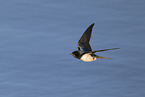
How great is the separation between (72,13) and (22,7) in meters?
2.18

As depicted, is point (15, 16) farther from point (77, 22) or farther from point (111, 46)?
point (111, 46)

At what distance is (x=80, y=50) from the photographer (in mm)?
15258

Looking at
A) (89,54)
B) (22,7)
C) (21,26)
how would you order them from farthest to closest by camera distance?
1. (22,7)
2. (21,26)
3. (89,54)

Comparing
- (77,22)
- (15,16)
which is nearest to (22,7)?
(15,16)

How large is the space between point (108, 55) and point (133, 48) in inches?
37.1

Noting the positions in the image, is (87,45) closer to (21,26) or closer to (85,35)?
(85,35)

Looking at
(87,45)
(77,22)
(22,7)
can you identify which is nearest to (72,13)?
(77,22)

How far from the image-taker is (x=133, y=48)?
65.8 feet

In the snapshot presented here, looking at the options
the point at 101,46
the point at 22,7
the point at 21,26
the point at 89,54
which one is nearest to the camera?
the point at 89,54

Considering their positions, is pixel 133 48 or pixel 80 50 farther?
pixel 133 48

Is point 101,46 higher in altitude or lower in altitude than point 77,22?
lower

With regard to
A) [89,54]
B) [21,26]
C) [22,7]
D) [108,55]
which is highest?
[22,7]

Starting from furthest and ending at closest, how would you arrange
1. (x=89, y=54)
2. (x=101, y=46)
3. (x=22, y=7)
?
(x=22, y=7)
(x=101, y=46)
(x=89, y=54)

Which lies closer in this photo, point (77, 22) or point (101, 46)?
point (101, 46)
